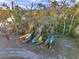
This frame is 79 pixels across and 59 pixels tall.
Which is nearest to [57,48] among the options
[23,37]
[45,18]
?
[23,37]

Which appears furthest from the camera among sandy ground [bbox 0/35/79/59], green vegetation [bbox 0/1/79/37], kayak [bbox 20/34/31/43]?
green vegetation [bbox 0/1/79/37]

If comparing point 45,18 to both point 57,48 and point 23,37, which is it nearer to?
point 23,37

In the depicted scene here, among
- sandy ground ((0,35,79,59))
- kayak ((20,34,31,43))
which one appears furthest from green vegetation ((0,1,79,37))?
sandy ground ((0,35,79,59))

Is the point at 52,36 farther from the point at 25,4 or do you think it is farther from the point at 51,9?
the point at 25,4

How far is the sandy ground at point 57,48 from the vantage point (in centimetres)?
555

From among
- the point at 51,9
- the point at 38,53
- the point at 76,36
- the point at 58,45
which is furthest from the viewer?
the point at 51,9

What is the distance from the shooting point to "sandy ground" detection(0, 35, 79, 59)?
5551 mm

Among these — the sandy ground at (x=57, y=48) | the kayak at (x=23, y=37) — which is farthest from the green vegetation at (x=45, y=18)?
the sandy ground at (x=57, y=48)

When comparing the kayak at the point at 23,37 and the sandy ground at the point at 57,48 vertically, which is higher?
the kayak at the point at 23,37

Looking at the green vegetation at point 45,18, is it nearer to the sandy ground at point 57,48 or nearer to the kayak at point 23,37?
the kayak at point 23,37

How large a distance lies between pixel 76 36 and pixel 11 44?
1.99 meters

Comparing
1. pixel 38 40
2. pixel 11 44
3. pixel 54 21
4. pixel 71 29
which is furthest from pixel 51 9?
pixel 11 44

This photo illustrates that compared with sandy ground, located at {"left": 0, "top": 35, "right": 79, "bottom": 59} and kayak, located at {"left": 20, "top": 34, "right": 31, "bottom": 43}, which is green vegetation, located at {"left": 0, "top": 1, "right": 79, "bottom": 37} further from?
sandy ground, located at {"left": 0, "top": 35, "right": 79, "bottom": 59}

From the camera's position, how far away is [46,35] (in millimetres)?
6344
